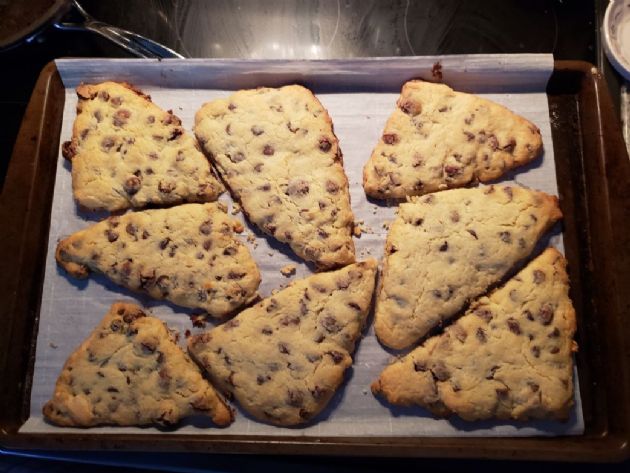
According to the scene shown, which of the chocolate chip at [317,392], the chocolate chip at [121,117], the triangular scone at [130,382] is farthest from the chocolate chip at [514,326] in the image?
the chocolate chip at [121,117]

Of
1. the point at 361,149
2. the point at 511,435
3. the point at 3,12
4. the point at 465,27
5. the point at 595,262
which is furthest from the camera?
the point at 465,27

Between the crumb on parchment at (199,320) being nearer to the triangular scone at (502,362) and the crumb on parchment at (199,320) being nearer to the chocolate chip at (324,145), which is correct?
the triangular scone at (502,362)

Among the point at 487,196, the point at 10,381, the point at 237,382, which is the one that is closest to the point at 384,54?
the point at 487,196

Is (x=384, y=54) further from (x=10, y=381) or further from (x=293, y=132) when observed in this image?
(x=10, y=381)

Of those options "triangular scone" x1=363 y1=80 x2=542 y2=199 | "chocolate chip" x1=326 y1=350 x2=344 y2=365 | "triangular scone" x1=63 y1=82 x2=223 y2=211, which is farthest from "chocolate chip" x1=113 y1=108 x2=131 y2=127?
"chocolate chip" x1=326 y1=350 x2=344 y2=365

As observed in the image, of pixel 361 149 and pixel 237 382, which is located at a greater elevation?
pixel 361 149
